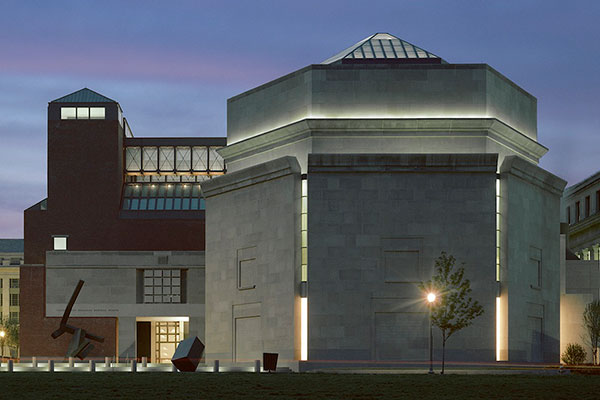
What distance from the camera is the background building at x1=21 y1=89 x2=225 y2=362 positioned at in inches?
3351

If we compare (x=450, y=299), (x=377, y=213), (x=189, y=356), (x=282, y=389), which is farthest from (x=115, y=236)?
(x=282, y=389)

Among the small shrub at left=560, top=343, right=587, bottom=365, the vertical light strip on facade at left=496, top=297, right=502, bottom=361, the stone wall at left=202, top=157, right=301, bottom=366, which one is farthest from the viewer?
the small shrub at left=560, top=343, right=587, bottom=365

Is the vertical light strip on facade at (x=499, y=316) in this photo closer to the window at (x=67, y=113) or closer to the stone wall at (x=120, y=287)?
the stone wall at (x=120, y=287)

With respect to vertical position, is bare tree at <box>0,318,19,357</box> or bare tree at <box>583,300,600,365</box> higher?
bare tree at <box>583,300,600,365</box>

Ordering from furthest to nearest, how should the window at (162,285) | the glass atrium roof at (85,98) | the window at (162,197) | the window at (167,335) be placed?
the window at (162,197) < the glass atrium roof at (85,98) < the window at (167,335) < the window at (162,285)

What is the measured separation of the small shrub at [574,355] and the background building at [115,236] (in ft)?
102

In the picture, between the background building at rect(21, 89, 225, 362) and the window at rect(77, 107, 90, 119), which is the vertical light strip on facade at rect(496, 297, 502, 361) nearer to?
the background building at rect(21, 89, 225, 362)

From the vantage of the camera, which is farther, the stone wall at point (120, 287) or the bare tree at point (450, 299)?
the stone wall at point (120, 287)

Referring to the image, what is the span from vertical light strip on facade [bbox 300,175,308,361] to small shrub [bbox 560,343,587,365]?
19533 millimetres

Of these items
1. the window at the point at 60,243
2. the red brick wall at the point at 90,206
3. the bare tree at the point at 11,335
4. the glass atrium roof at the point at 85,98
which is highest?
the glass atrium roof at the point at 85,98

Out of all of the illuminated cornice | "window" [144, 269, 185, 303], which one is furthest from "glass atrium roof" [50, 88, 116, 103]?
the illuminated cornice

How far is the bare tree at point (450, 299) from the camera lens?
57469mm

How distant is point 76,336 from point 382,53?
3226 centimetres

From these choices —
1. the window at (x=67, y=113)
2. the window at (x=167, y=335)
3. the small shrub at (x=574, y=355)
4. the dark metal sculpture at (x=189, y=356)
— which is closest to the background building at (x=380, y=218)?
the small shrub at (x=574, y=355)
